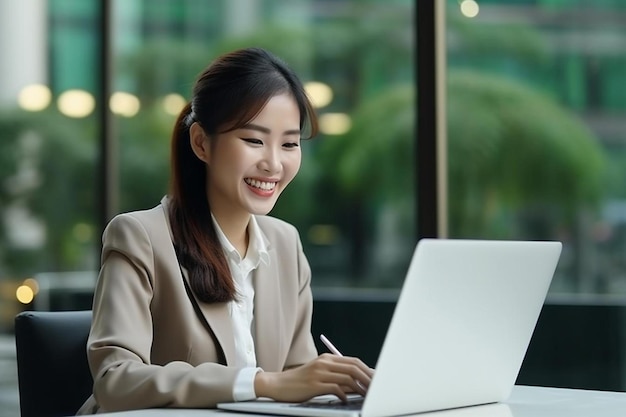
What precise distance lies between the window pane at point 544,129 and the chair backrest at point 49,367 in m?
1.49

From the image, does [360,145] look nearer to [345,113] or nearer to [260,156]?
[345,113]

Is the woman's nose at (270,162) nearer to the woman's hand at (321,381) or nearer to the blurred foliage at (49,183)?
Answer: the woman's hand at (321,381)

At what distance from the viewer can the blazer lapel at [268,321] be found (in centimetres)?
196

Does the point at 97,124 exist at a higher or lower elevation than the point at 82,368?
higher

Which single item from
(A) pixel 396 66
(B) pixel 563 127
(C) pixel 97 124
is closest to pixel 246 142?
(B) pixel 563 127

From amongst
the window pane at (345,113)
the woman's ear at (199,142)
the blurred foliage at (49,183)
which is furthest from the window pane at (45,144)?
the woman's ear at (199,142)

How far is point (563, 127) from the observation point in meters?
3.04

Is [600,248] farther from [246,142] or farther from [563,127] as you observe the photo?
[246,142]

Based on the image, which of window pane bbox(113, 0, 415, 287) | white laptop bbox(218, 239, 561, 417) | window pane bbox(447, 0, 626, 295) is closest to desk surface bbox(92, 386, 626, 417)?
white laptop bbox(218, 239, 561, 417)

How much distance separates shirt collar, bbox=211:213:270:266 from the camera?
1959 millimetres

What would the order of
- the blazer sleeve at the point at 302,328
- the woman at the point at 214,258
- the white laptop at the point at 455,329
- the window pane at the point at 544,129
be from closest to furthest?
the white laptop at the point at 455,329 < the woman at the point at 214,258 < the blazer sleeve at the point at 302,328 < the window pane at the point at 544,129

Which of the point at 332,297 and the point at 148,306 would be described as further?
the point at 332,297

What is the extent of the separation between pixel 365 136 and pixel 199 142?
1.60 m

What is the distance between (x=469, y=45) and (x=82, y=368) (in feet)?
5.56
